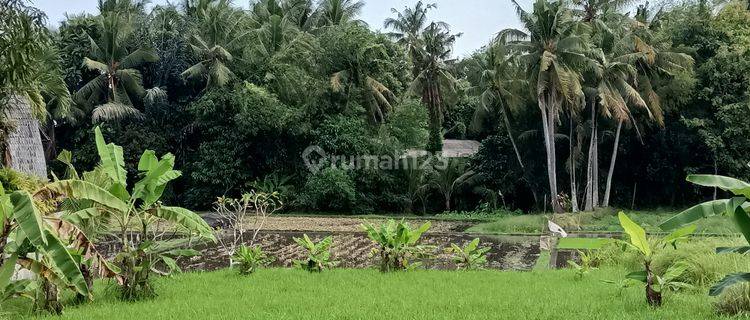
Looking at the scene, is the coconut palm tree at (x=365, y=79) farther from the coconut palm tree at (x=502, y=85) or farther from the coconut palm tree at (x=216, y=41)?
the coconut palm tree at (x=216, y=41)

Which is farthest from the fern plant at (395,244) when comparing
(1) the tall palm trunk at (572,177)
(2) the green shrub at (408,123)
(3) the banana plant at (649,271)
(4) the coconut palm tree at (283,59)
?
(4) the coconut palm tree at (283,59)

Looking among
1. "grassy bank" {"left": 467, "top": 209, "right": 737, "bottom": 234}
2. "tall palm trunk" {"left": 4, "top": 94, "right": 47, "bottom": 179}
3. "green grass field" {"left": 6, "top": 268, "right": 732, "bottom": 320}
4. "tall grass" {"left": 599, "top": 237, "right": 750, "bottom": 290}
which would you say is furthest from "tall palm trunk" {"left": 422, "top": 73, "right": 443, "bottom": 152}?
"green grass field" {"left": 6, "top": 268, "right": 732, "bottom": 320}

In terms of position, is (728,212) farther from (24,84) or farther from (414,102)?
(414,102)

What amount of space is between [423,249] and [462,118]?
2063 centimetres

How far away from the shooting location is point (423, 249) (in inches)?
339

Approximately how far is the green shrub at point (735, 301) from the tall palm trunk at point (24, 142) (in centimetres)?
1051

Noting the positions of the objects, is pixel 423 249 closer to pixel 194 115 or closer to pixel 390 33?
pixel 194 115

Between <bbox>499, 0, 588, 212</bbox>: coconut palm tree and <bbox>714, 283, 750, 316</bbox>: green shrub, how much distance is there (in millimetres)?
12598

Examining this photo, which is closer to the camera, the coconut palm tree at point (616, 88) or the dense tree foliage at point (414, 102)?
the coconut palm tree at point (616, 88)

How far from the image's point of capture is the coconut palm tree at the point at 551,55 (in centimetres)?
1736

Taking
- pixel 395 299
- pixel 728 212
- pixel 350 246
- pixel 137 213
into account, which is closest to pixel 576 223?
pixel 350 246

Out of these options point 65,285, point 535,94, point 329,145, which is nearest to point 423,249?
point 65,285

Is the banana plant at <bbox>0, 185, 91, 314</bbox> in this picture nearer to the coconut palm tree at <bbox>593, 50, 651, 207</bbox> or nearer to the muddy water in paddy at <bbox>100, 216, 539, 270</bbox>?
the muddy water in paddy at <bbox>100, 216, 539, 270</bbox>

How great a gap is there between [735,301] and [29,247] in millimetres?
5929
